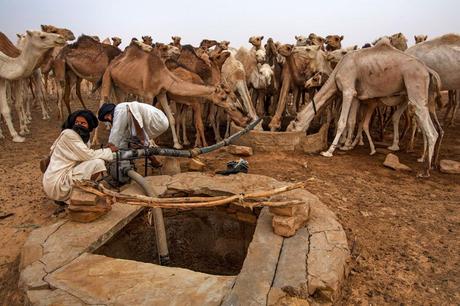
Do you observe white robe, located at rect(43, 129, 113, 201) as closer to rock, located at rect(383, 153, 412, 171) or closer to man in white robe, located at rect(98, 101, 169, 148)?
man in white robe, located at rect(98, 101, 169, 148)

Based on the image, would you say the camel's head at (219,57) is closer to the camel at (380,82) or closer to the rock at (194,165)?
the camel at (380,82)

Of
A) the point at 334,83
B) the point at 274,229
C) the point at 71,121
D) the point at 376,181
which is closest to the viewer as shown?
the point at 274,229

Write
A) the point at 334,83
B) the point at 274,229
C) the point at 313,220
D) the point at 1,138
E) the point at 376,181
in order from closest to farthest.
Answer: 1. the point at 274,229
2. the point at 313,220
3. the point at 376,181
4. the point at 334,83
5. the point at 1,138

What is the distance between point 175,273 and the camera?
264 centimetres

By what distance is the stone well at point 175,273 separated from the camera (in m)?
2.38

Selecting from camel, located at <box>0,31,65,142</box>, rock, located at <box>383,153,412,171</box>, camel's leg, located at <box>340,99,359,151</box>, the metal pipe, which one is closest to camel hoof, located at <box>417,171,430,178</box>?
rock, located at <box>383,153,412,171</box>

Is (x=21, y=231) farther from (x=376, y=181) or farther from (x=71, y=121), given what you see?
(x=376, y=181)

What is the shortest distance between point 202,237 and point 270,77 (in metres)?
5.25

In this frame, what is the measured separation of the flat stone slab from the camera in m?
2.35

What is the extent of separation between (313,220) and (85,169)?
8.48 feet

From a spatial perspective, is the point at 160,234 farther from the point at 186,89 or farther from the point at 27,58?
the point at 27,58

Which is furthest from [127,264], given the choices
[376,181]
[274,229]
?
[376,181]

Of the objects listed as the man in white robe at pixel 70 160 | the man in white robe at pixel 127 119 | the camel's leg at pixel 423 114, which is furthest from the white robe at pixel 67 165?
the camel's leg at pixel 423 114

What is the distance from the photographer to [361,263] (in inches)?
130
